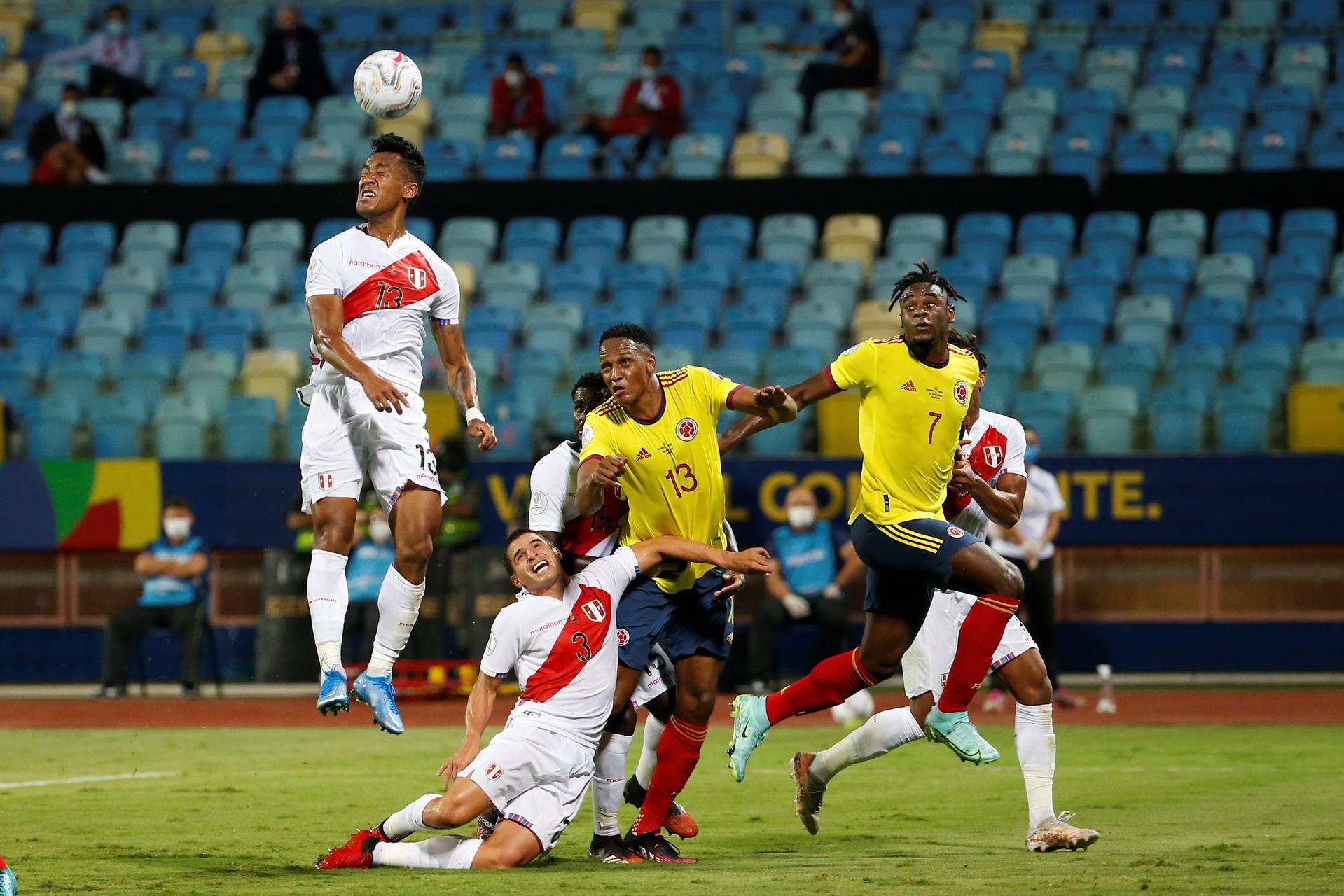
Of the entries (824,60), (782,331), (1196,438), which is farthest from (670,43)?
(1196,438)

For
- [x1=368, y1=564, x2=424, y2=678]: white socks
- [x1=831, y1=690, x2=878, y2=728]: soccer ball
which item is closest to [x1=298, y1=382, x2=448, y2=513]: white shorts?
[x1=368, y1=564, x2=424, y2=678]: white socks

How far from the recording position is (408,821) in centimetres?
716

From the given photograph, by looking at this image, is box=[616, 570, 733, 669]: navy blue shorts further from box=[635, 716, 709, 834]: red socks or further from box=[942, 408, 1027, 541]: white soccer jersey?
box=[942, 408, 1027, 541]: white soccer jersey

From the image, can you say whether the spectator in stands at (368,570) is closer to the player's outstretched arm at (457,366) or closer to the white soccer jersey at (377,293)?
the player's outstretched arm at (457,366)

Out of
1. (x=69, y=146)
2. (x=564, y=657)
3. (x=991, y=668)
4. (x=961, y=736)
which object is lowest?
(x=961, y=736)

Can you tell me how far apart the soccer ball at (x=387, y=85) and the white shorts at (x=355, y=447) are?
1316 mm

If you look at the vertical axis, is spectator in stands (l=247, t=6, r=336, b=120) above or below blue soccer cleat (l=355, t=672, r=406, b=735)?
above

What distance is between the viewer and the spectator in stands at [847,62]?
834 inches

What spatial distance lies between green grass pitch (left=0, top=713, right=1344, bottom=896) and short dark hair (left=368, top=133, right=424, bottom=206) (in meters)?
3.06

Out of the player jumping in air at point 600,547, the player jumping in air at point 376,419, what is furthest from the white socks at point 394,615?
the player jumping in air at point 600,547

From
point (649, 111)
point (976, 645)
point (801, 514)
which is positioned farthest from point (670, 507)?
point (649, 111)

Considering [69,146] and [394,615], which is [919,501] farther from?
[69,146]

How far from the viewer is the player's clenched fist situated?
290 inches

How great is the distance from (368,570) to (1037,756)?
384 inches
